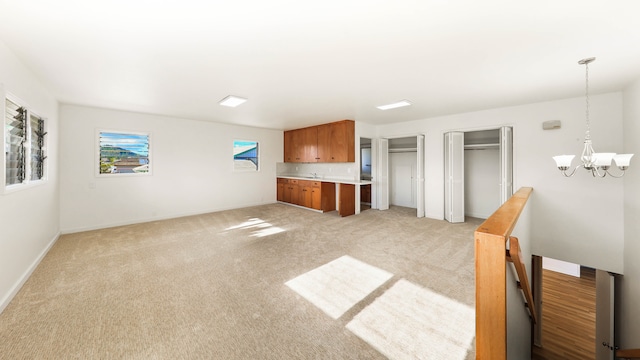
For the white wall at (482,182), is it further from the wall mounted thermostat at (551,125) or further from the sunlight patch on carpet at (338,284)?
the sunlight patch on carpet at (338,284)

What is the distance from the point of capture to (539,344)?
3797 millimetres

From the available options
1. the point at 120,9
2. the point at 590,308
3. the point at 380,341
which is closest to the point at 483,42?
the point at 380,341

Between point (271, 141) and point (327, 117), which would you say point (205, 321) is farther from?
point (271, 141)

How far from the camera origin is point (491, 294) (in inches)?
47.9

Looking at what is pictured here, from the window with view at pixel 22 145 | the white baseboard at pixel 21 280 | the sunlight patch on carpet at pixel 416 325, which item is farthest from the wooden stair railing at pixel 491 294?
the window with view at pixel 22 145

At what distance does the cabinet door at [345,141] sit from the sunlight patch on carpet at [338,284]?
11.2 feet

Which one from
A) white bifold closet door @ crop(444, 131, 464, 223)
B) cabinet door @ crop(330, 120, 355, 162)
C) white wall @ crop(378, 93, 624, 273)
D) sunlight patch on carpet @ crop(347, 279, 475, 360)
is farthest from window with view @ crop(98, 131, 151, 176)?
white wall @ crop(378, 93, 624, 273)

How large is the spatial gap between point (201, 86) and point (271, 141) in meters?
4.29

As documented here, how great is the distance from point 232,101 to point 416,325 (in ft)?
14.0

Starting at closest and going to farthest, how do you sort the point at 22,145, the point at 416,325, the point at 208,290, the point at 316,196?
the point at 416,325
the point at 208,290
the point at 22,145
the point at 316,196

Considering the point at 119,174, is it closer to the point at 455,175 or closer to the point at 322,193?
the point at 322,193

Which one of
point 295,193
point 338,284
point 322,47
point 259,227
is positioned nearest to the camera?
point 322,47

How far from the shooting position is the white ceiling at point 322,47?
1.76 metres

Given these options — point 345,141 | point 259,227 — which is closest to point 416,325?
point 259,227
